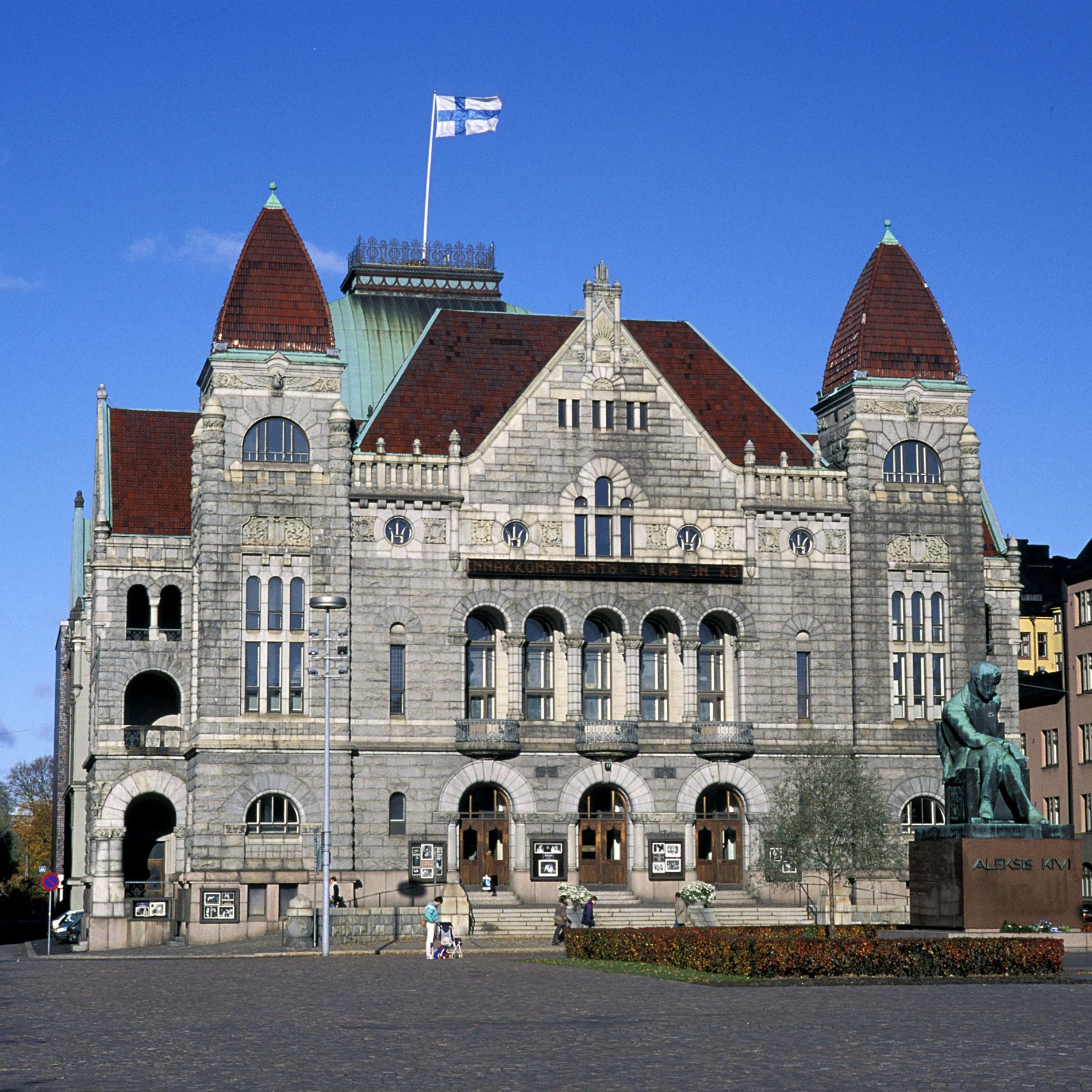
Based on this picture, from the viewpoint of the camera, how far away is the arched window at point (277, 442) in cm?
7425

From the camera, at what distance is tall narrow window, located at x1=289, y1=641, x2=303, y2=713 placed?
240 ft

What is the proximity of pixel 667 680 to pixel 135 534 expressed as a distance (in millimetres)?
22179

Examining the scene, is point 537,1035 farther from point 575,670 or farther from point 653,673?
point 653,673

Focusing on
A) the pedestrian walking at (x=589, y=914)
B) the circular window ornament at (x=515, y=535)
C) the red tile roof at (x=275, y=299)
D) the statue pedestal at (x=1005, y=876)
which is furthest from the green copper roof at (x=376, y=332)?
the statue pedestal at (x=1005, y=876)

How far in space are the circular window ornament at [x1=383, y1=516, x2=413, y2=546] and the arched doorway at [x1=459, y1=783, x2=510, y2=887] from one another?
976 cm

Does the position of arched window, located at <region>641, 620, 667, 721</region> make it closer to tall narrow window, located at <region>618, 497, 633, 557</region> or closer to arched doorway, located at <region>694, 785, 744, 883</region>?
tall narrow window, located at <region>618, 497, 633, 557</region>

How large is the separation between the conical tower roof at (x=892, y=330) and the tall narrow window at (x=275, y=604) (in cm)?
2438

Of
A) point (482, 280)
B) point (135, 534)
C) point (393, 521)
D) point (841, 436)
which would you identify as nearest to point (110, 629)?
point (135, 534)

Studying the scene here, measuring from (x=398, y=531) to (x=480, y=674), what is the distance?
6403 millimetres

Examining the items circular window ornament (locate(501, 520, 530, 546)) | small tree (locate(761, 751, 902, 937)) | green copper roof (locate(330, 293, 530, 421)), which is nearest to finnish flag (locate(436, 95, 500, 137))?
green copper roof (locate(330, 293, 530, 421))

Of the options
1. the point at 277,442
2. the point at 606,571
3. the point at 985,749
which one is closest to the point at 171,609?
the point at 277,442

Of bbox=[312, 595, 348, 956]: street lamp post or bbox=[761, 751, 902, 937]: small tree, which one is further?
bbox=[761, 751, 902, 937]: small tree

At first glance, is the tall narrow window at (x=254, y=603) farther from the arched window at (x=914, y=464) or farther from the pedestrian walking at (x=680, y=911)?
the arched window at (x=914, y=464)

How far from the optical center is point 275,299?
248 feet
